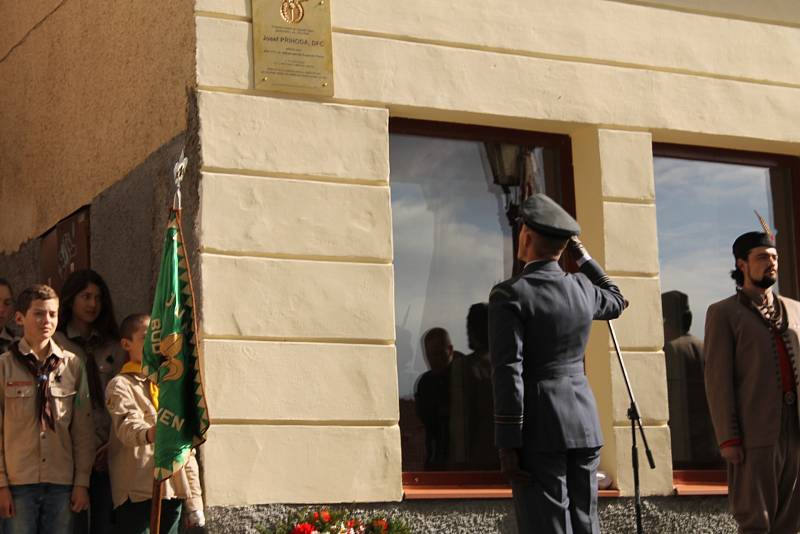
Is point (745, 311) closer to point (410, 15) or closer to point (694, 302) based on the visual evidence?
point (694, 302)

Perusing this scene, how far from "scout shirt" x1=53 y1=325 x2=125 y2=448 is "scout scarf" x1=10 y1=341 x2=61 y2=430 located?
316 mm

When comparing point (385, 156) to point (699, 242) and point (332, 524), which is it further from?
point (699, 242)

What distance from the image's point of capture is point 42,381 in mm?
6668

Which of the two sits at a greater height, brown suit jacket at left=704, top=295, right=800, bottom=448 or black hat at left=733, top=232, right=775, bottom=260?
black hat at left=733, top=232, right=775, bottom=260

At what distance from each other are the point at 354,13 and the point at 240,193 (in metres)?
1.30

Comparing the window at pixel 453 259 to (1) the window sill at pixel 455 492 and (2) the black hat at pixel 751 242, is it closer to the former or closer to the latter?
(1) the window sill at pixel 455 492

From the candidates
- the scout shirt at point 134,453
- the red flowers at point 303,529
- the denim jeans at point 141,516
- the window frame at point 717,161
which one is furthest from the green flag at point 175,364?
the window frame at point 717,161

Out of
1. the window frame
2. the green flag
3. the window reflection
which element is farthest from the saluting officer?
the window frame

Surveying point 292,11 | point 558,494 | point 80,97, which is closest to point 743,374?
point 558,494

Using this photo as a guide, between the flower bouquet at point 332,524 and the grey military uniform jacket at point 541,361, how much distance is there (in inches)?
67.9

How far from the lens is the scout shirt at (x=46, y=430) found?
257 inches

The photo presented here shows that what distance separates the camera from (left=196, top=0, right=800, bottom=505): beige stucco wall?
723 cm

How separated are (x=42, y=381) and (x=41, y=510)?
0.62 m

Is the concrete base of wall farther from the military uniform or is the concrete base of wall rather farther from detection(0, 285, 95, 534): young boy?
the military uniform
